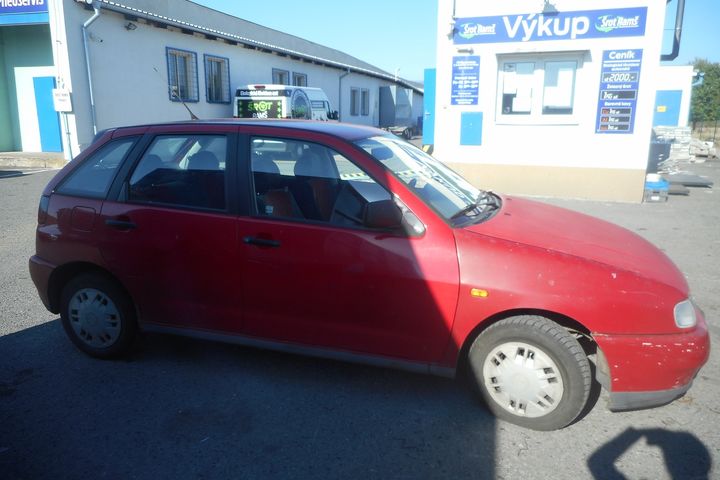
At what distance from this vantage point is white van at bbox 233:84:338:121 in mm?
17219

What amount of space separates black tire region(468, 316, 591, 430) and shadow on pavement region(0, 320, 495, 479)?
0.22 meters

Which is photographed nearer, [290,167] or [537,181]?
[290,167]

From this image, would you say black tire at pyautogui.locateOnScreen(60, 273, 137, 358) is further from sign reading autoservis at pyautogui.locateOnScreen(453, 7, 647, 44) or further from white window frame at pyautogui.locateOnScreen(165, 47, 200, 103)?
white window frame at pyautogui.locateOnScreen(165, 47, 200, 103)

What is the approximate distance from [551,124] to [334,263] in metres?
9.09

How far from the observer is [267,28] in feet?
85.3

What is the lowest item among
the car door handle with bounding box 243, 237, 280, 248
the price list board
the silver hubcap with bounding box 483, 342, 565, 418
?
the silver hubcap with bounding box 483, 342, 565, 418

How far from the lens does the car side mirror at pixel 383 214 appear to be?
3.14m

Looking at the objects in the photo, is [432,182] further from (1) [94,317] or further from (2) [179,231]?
(1) [94,317]

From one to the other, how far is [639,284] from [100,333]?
11.8ft

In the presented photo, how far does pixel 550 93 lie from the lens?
11.2 metres

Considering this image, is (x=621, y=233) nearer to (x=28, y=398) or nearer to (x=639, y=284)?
(x=639, y=284)

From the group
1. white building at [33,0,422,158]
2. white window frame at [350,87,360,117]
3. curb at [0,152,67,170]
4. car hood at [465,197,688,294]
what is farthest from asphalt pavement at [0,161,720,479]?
white window frame at [350,87,360,117]

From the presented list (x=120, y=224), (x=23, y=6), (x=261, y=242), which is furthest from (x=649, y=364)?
(x=23, y=6)

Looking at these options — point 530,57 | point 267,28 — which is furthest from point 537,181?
point 267,28
